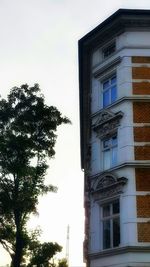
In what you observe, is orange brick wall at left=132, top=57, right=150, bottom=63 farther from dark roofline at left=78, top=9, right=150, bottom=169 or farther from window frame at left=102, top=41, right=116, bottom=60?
dark roofline at left=78, top=9, right=150, bottom=169

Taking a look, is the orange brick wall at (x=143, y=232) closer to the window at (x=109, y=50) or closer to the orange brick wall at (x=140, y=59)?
the orange brick wall at (x=140, y=59)

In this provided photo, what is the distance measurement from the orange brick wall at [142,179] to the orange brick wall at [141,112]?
233cm

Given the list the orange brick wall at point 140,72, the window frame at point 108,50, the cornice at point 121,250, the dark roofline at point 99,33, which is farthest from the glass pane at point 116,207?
the dark roofline at point 99,33

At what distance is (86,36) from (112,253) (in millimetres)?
11279

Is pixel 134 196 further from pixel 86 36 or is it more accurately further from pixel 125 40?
pixel 86 36

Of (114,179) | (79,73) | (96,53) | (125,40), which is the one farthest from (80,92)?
(114,179)

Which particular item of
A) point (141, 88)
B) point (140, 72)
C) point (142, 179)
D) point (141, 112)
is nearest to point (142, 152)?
point (142, 179)

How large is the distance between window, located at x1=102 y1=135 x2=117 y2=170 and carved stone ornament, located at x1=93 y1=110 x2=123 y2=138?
361mm

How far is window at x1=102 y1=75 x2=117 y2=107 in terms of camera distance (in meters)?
20.2

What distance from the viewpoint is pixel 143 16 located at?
810 inches

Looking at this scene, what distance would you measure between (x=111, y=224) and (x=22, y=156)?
260 inches

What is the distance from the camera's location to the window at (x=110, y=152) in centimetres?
1877

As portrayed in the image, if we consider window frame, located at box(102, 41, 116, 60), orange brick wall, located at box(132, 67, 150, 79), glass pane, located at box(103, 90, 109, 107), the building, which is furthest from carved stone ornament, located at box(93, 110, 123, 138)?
window frame, located at box(102, 41, 116, 60)

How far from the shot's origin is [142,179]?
17141 millimetres
